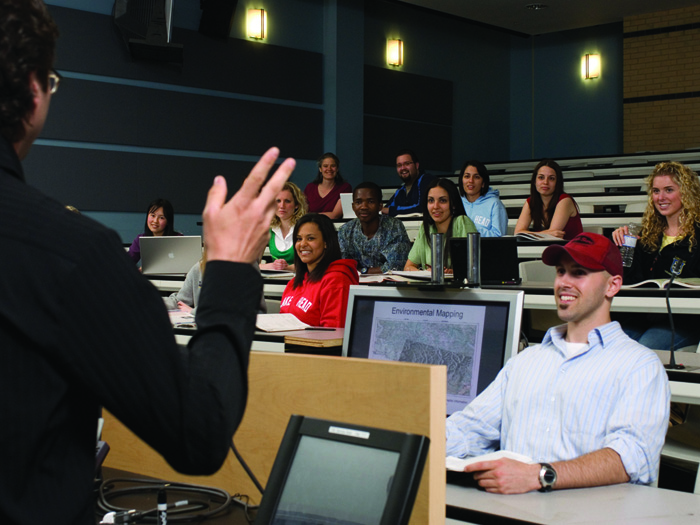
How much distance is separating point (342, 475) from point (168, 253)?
13.9 feet

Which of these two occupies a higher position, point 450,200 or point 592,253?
point 450,200

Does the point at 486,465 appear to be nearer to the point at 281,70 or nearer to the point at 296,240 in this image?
the point at 296,240

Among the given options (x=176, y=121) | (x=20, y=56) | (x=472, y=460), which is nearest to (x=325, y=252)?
(x=472, y=460)

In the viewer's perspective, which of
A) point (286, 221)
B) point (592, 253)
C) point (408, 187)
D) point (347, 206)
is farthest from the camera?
point (408, 187)

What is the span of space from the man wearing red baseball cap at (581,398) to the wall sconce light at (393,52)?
330 inches

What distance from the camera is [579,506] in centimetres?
134

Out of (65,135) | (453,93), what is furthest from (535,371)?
(453,93)

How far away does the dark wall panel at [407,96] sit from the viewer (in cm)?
977

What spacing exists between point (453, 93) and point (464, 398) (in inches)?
375

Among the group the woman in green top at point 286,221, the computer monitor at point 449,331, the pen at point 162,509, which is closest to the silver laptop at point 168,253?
the woman in green top at point 286,221

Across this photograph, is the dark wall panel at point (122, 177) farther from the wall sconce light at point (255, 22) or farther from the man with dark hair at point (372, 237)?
the man with dark hair at point (372, 237)

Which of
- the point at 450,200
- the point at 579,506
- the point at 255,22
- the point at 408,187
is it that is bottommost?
the point at 579,506

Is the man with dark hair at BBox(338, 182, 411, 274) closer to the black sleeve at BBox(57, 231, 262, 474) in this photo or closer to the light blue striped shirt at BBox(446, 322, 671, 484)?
the light blue striped shirt at BBox(446, 322, 671, 484)

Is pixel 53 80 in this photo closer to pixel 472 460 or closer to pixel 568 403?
pixel 472 460
